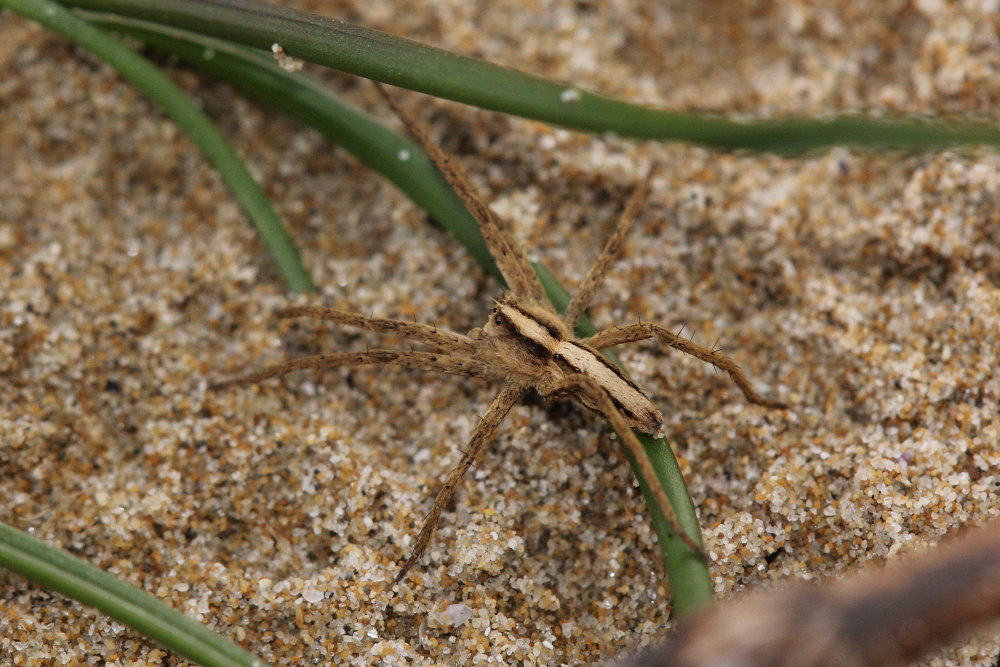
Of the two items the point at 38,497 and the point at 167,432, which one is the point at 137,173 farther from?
the point at 38,497

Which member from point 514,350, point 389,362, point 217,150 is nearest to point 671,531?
point 514,350

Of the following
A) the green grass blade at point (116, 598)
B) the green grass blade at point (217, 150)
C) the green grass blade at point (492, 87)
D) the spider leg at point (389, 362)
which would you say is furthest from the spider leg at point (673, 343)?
the green grass blade at point (116, 598)

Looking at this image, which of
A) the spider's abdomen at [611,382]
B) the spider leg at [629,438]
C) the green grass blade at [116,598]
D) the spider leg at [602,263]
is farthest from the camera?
the spider leg at [602,263]

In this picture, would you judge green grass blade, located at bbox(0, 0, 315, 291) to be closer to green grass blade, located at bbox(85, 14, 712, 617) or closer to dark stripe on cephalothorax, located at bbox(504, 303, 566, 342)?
green grass blade, located at bbox(85, 14, 712, 617)

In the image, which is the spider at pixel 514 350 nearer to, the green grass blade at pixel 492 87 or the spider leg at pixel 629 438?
the spider leg at pixel 629 438

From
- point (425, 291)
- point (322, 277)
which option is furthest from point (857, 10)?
point (322, 277)

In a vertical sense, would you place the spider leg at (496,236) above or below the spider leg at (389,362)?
above
